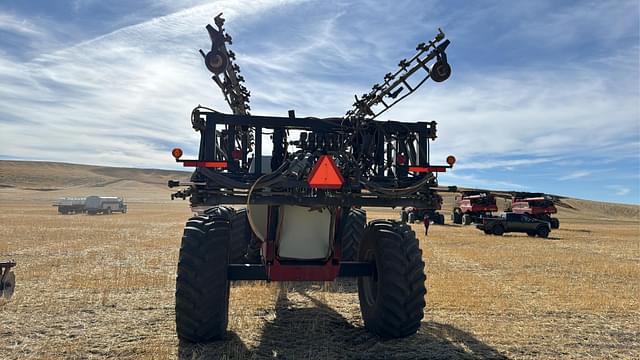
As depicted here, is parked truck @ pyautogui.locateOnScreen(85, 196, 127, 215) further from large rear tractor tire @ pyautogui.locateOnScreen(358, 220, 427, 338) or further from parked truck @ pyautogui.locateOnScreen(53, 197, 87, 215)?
large rear tractor tire @ pyautogui.locateOnScreen(358, 220, 427, 338)

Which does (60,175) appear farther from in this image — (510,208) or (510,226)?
(510,226)

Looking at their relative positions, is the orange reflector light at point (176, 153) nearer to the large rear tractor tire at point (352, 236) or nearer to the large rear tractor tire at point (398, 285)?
the large rear tractor tire at point (398, 285)

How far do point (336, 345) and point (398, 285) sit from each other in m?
1.12

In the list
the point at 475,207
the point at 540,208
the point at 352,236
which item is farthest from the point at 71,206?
the point at 352,236

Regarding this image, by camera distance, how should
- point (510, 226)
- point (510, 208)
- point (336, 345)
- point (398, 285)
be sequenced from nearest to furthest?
point (398, 285) < point (336, 345) < point (510, 226) < point (510, 208)

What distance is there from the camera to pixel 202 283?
17.2 feet

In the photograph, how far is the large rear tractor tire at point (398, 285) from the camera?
564 cm

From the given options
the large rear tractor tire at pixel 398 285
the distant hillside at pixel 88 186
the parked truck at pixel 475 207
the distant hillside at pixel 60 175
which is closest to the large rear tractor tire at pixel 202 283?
the large rear tractor tire at pixel 398 285

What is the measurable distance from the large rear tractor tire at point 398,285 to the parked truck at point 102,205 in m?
45.2

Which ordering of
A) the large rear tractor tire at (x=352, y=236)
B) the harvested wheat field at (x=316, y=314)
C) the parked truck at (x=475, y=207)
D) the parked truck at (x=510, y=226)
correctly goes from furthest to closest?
the parked truck at (x=475, y=207) < the parked truck at (x=510, y=226) < the large rear tractor tire at (x=352, y=236) < the harvested wheat field at (x=316, y=314)

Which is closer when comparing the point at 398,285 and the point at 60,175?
the point at 398,285

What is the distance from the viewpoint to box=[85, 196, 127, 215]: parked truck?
44.8 m

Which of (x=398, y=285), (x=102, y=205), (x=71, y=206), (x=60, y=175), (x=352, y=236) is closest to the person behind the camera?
(x=398, y=285)

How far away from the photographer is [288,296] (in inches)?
336
